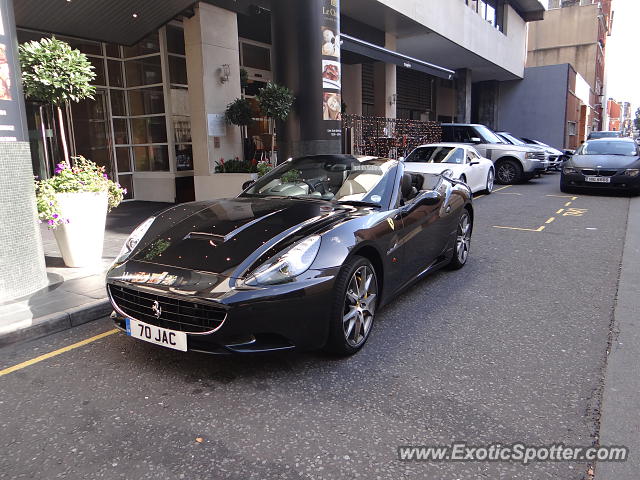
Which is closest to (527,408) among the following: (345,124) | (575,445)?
(575,445)

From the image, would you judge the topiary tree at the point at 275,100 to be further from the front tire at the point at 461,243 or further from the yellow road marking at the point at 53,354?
the yellow road marking at the point at 53,354

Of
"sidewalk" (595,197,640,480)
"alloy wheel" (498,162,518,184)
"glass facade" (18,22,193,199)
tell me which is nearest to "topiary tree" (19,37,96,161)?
"sidewalk" (595,197,640,480)

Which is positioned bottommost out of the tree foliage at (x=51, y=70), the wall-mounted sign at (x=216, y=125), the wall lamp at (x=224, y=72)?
the wall-mounted sign at (x=216, y=125)

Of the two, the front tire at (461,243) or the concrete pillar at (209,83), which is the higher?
the concrete pillar at (209,83)

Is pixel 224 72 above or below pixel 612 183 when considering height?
above

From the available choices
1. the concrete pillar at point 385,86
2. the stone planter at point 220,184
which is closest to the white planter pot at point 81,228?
the stone planter at point 220,184

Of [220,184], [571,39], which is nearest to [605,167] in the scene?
[220,184]

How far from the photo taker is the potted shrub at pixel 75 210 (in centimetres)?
568

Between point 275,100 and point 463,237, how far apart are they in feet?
18.8

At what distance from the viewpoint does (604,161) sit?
12891 millimetres

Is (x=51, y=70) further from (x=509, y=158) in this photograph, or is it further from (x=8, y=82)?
(x=509, y=158)

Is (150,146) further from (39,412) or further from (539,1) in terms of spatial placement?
(539,1)

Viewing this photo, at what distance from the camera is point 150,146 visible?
1297 cm

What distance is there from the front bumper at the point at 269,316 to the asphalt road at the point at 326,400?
0.30 meters
